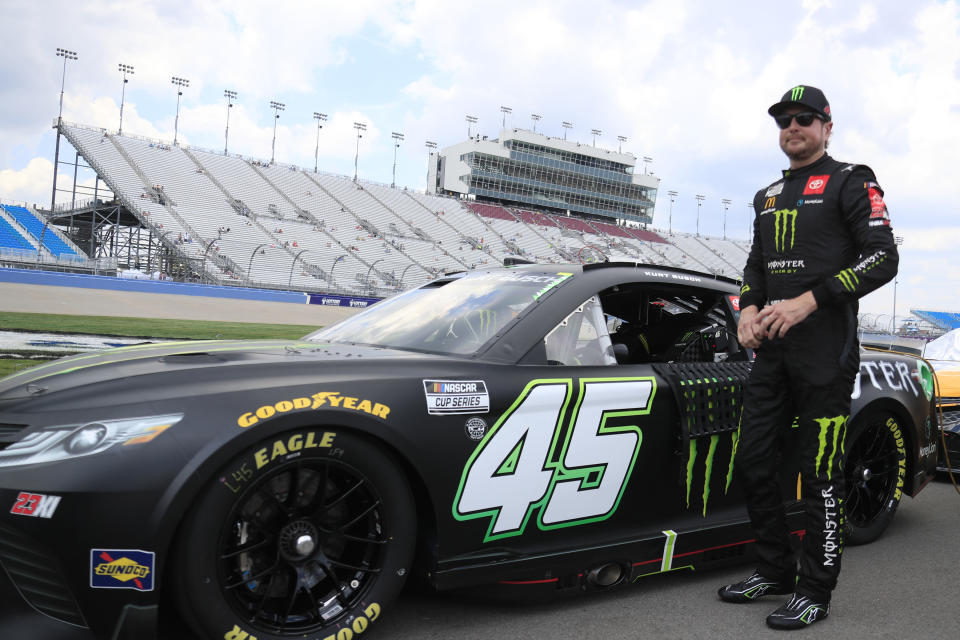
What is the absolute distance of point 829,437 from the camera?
9.09ft

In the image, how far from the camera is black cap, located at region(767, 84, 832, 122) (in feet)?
9.16

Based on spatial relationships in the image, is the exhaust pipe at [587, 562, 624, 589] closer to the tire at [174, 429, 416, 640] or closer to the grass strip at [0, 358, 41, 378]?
the tire at [174, 429, 416, 640]

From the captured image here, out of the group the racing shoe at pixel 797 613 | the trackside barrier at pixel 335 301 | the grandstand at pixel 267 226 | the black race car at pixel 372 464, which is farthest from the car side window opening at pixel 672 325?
the grandstand at pixel 267 226

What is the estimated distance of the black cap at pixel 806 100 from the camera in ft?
9.16

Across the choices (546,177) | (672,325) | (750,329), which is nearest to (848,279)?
(750,329)

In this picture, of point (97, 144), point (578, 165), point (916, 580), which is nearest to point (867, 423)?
point (916, 580)

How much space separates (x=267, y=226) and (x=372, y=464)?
45.8 metres

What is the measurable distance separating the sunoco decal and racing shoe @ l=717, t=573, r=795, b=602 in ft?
7.10

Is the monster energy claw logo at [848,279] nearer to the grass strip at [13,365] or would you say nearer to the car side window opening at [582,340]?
the car side window opening at [582,340]

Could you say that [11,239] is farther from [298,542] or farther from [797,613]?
[797,613]

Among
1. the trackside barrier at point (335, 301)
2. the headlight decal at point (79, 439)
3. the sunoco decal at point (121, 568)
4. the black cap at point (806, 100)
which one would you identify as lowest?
the sunoco decal at point (121, 568)

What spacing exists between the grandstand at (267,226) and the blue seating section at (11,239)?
0.08 metres

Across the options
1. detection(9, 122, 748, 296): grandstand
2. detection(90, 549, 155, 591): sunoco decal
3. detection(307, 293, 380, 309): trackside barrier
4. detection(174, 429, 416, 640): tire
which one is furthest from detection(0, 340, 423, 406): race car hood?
detection(9, 122, 748, 296): grandstand

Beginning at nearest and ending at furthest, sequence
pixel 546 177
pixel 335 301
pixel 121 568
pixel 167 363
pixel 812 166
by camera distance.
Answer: pixel 121 568
pixel 167 363
pixel 812 166
pixel 335 301
pixel 546 177
